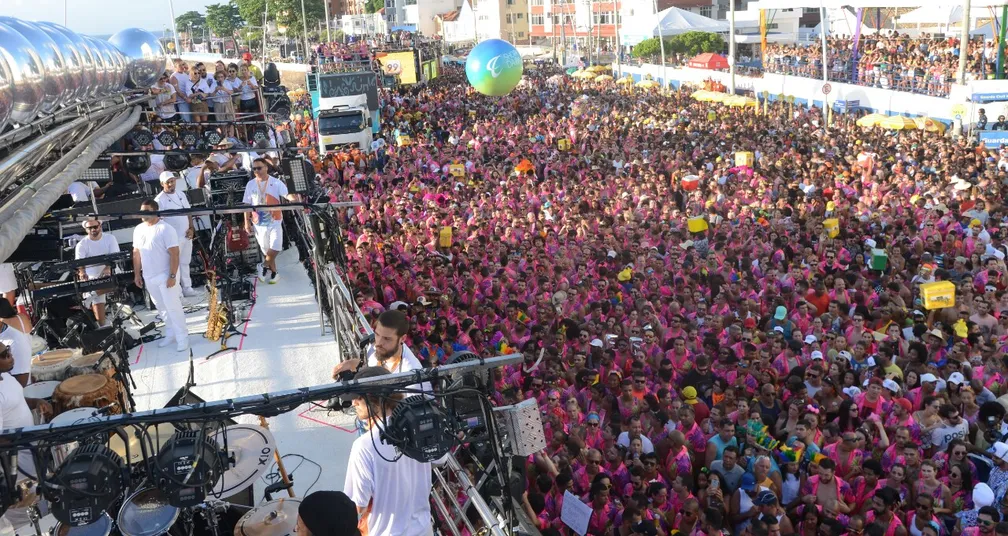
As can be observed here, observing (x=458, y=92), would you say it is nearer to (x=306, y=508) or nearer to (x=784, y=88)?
(x=784, y=88)

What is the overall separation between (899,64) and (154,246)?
24605 mm

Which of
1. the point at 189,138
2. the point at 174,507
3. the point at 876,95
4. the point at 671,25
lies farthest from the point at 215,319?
the point at 671,25

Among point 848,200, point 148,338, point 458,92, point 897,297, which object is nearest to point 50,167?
point 148,338

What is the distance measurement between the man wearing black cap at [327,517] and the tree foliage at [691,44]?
4457 cm

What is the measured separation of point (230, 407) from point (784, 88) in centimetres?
2638

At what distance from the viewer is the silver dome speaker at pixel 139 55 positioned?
12.8 m

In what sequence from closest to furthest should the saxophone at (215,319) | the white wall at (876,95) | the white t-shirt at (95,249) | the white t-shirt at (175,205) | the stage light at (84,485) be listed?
the stage light at (84,485) → the saxophone at (215,319) → the white t-shirt at (95,249) → the white t-shirt at (175,205) → the white wall at (876,95)

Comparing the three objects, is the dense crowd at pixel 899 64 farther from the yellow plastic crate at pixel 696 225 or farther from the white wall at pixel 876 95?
the yellow plastic crate at pixel 696 225

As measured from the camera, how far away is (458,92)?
35344mm

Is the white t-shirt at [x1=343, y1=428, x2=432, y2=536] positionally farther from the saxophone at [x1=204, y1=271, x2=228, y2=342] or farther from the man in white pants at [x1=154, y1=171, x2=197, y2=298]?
the man in white pants at [x1=154, y1=171, x2=197, y2=298]

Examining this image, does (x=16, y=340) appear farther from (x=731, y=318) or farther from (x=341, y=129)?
(x=341, y=129)

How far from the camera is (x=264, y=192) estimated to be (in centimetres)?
911

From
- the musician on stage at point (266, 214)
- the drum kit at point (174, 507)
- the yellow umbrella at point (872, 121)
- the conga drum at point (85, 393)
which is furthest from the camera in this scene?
the yellow umbrella at point (872, 121)

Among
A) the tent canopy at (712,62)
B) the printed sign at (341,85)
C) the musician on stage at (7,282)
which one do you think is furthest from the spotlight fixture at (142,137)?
the tent canopy at (712,62)
